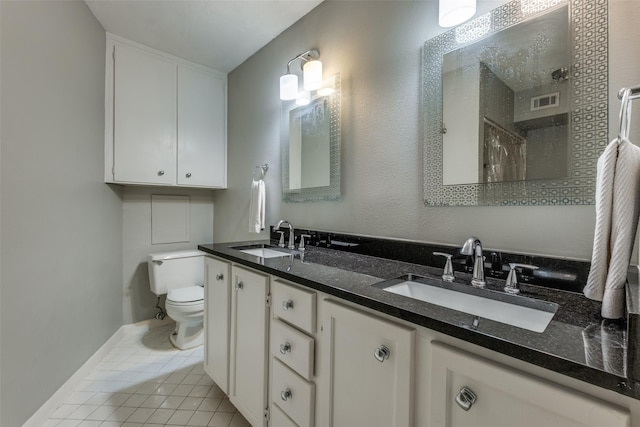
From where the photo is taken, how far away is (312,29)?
1767 mm

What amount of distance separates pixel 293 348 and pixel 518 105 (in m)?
1.16

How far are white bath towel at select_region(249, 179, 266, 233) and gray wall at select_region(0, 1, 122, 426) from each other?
106 cm

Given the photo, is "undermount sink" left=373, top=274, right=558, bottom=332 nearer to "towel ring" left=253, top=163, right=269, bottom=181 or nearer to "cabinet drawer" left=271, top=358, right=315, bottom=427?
"cabinet drawer" left=271, top=358, right=315, bottom=427

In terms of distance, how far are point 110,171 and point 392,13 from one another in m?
2.17

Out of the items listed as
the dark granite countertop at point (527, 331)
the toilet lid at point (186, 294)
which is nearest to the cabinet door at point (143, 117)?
the toilet lid at point (186, 294)

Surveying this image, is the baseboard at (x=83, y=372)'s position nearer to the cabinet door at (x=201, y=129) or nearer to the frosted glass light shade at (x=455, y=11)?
the cabinet door at (x=201, y=129)

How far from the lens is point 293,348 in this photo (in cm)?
100

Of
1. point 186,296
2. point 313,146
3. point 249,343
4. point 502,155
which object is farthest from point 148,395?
point 502,155

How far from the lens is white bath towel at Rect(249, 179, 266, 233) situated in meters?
2.08

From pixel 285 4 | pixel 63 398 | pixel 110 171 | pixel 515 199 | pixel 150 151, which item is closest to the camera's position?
pixel 515 199

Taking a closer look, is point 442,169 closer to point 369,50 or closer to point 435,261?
point 435,261

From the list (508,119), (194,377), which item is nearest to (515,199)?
(508,119)

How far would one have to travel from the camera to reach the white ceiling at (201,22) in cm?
172

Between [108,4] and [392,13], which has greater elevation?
[108,4]
